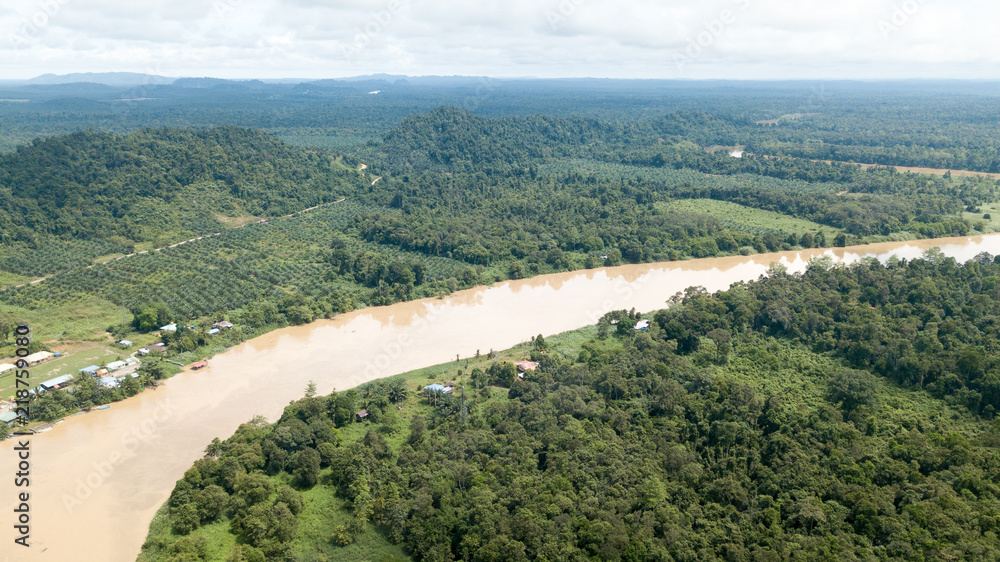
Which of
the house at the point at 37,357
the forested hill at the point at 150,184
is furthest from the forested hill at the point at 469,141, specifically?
the house at the point at 37,357

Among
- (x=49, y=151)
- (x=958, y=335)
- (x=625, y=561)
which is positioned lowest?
(x=625, y=561)

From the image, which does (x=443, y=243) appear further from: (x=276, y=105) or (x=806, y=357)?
(x=276, y=105)

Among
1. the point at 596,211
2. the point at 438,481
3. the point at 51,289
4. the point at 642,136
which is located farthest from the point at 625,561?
the point at 642,136

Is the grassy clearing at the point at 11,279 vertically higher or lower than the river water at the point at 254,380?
higher

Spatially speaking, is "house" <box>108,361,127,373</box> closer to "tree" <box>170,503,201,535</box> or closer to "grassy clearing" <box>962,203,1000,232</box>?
"tree" <box>170,503,201,535</box>

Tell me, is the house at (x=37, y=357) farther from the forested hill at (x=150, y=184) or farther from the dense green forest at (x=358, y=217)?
the forested hill at (x=150, y=184)
